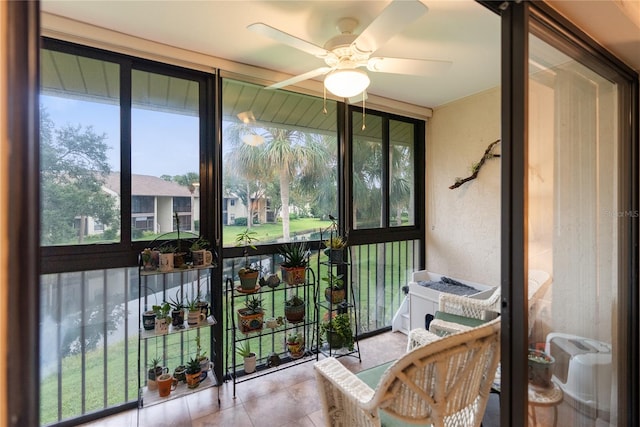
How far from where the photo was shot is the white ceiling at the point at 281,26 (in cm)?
157

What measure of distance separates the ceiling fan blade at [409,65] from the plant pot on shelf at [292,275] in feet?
5.07

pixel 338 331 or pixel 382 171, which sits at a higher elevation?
pixel 382 171

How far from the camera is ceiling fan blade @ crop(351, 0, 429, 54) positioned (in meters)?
1.18

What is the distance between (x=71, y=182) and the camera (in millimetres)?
1818

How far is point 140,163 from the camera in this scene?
2012 millimetres

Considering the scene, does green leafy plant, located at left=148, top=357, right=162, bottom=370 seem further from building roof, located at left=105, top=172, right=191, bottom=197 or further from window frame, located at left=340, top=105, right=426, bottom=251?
window frame, located at left=340, top=105, right=426, bottom=251

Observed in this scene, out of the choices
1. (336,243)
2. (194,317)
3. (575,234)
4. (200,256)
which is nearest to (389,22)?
(575,234)

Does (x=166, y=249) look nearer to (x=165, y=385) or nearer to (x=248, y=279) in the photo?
(x=248, y=279)

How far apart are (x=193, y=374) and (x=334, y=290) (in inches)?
47.8

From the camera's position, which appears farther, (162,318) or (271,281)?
(271,281)

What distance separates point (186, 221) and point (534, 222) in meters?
2.08

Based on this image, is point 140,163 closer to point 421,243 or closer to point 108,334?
point 108,334

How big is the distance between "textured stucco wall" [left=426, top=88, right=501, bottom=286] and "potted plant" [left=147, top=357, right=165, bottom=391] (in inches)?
107

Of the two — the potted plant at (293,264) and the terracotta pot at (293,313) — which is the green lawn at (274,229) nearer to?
the potted plant at (293,264)
